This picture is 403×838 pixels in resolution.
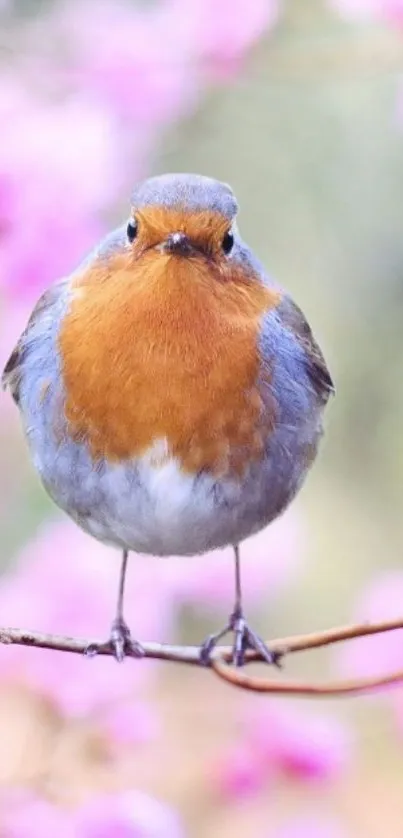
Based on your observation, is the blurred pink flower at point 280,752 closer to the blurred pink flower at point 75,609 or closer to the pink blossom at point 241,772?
the pink blossom at point 241,772

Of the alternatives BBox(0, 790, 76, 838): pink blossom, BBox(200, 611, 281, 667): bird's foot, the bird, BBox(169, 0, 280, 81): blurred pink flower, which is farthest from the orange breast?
BBox(169, 0, 280, 81): blurred pink flower

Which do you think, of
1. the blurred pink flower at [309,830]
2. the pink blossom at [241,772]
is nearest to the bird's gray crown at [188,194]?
the pink blossom at [241,772]

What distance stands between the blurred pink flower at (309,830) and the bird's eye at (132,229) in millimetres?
1469

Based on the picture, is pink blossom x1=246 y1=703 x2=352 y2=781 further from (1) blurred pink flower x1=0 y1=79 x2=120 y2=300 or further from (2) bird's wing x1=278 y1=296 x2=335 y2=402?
(1) blurred pink flower x1=0 y1=79 x2=120 y2=300

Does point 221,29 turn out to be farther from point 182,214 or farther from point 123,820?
point 123,820

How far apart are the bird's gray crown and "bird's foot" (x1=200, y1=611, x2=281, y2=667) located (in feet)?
1.56

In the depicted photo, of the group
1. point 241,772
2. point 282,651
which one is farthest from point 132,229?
point 241,772

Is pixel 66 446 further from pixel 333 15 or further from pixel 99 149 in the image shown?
pixel 333 15

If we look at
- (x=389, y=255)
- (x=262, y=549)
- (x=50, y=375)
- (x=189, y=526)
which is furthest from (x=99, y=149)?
(x=389, y=255)

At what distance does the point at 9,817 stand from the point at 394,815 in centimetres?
208

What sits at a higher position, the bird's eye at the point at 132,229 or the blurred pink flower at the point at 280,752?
the bird's eye at the point at 132,229

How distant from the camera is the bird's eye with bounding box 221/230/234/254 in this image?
1566 millimetres

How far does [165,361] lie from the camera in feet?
5.12

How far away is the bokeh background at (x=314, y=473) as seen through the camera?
7.61ft
